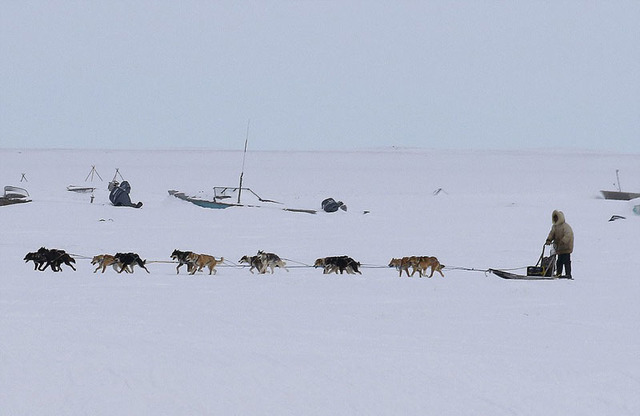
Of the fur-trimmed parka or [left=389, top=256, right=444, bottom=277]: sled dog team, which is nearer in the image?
[left=389, top=256, right=444, bottom=277]: sled dog team

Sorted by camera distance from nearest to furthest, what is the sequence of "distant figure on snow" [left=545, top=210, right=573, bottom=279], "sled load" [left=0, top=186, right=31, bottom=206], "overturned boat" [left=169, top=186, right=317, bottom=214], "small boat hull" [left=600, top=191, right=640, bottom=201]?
"distant figure on snow" [left=545, top=210, right=573, bottom=279] → "sled load" [left=0, top=186, right=31, bottom=206] → "overturned boat" [left=169, top=186, right=317, bottom=214] → "small boat hull" [left=600, top=191, right=640, bottom=201]

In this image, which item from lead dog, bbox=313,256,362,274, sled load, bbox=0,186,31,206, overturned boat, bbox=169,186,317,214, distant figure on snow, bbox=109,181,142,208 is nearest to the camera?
lead dog, bbox=313,256,362,274

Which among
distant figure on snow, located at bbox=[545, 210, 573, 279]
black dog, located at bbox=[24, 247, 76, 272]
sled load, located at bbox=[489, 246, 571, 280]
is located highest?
distant figure on snow, located at bbox=[545, 210, 573, 279]

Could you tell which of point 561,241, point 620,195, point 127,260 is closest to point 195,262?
point 127,260

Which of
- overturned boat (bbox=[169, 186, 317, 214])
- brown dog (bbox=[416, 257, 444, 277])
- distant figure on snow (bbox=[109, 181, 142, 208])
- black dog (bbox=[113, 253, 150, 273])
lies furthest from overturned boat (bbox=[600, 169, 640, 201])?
black dog (bbox=[113, 253, 150, 273])

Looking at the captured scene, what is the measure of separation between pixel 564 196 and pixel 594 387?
32.9 metres

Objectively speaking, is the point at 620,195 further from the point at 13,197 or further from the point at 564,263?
the point at 13,197

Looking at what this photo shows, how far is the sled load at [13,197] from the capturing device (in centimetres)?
2633

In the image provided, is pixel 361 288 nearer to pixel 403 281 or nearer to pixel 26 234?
pixel 403 281

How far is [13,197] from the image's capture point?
29.0m

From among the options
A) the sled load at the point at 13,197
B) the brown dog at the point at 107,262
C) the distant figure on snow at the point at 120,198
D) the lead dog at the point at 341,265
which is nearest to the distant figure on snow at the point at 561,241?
the lead dog at the point at 341,265

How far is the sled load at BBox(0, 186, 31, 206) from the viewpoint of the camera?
2633 cm

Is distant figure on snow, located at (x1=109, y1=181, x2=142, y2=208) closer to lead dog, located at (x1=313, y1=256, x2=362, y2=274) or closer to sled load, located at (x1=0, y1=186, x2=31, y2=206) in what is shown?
sled load, located at (x1=0, y1=186, x2=31, y2=206)

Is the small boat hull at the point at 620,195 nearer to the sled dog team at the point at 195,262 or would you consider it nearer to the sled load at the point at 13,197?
the sled dog team at the point at 195,262
